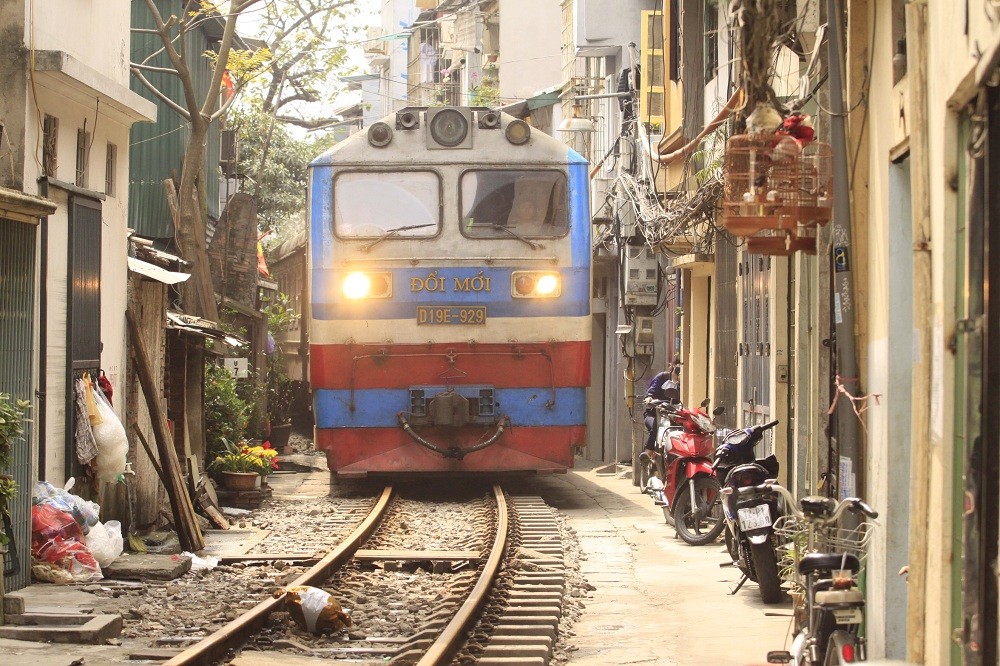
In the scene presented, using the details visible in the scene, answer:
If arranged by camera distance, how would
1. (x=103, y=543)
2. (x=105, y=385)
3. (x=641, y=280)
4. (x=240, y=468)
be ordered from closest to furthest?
(x=103, y=543), (x=105, y=385), (x=240, y=468), (x=641, y=280)

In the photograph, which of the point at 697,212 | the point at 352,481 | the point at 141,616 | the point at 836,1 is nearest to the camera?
the point at 836,1

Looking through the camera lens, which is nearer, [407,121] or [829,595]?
[829,595]

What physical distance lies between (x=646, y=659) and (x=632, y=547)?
4.30 meters

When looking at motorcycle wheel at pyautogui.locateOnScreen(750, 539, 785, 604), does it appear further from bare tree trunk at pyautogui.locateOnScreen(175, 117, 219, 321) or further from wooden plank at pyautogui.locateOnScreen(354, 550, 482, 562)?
bare tree trunk at pyautogui.locateOnScreen(175, 117, 219, 321)

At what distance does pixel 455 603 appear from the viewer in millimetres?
8633

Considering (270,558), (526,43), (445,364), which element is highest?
(526,43)

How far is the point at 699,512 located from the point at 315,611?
4.54 m

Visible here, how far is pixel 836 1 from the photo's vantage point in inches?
279

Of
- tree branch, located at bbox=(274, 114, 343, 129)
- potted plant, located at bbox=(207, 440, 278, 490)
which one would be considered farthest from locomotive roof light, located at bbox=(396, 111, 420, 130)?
tree branch, located at bbox=(274, 114, 343, 129)

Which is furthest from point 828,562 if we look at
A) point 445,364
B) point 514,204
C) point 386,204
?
point 386,204

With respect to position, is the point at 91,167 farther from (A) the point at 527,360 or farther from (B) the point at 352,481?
(B) the point at 352,481

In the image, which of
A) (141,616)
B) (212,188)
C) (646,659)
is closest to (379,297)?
(141,616)

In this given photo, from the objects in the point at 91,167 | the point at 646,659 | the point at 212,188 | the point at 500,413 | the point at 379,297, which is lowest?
the point at 646,659

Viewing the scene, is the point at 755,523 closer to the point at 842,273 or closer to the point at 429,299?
the point at 842,273
